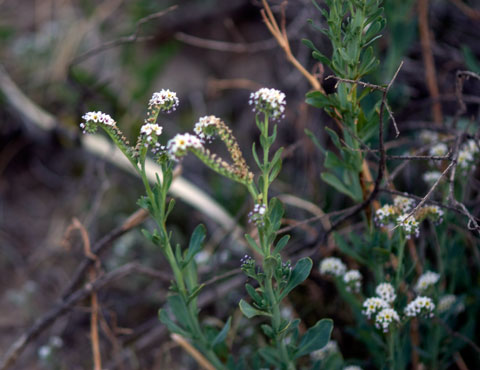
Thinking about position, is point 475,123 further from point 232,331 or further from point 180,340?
point 180,340

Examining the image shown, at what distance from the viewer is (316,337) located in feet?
4.71

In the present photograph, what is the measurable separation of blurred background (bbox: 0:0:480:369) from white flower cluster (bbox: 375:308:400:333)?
0.59 meters

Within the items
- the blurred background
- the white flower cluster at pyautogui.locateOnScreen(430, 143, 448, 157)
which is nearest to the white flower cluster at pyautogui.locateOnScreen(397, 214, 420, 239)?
the white flower cluster at pyautogui.locateOnScreen(430, 143, 448, 157)

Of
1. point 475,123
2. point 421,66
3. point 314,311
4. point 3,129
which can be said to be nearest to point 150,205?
point 314,311

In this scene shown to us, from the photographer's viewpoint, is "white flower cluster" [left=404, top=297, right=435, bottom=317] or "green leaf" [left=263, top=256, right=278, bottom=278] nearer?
"green leaf" [left=263, top=256, right=278, bottom=278]

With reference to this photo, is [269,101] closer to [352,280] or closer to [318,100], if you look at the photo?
[318,100]

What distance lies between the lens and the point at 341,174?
177 centimetres

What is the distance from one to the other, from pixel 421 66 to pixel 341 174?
1.50 meters

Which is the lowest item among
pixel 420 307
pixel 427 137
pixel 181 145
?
pixel 420 307

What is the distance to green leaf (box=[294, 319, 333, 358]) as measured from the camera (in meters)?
1.42

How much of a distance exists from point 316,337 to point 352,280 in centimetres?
32

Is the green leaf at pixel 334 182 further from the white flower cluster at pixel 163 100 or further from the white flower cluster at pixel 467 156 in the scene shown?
the white flower cluster at pixel 163 100

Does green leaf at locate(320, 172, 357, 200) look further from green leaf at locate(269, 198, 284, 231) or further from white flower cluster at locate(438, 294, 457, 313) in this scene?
white flower cluster at locate(438, 294, 457, 313)

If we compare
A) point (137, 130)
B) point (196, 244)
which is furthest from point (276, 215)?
point (137, 130)
